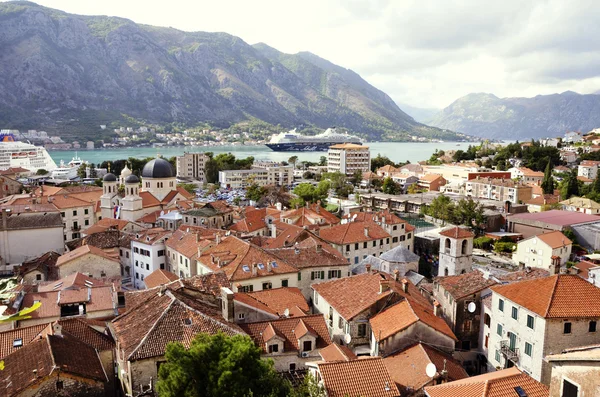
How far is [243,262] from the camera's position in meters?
29.7

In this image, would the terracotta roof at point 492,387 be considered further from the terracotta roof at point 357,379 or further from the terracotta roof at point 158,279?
the terracotta roof at point 158,279

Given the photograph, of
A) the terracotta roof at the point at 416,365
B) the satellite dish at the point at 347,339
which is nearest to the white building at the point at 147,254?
the satellite dish at the point at 347,339

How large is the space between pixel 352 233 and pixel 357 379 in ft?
90.9

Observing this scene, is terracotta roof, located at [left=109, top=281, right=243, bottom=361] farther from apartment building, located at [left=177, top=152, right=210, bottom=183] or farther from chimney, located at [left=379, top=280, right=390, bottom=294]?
apartment building, located at [left=177, top=152, right=210, bottom=183]

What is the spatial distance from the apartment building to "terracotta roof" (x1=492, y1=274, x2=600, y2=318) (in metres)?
118

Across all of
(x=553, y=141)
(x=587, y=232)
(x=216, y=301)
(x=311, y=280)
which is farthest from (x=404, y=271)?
(x=553, y=141)

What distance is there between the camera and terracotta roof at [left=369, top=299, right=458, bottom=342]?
20844 millimetres

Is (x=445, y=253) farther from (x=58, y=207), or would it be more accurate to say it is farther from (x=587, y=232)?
(x=58, y=207)

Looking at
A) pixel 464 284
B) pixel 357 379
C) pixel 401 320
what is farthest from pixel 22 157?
pixel 357 379

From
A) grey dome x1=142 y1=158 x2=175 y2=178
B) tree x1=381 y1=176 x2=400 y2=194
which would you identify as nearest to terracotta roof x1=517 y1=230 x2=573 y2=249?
grey dome x1=142 y1=158 x2=175 y2=178

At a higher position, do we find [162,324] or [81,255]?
[162,324]

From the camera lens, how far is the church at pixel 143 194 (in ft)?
181

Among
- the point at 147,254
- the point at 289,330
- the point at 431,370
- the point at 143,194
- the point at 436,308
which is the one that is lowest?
the point at 147,254

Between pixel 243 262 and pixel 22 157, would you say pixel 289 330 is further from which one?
pixel 22 157
